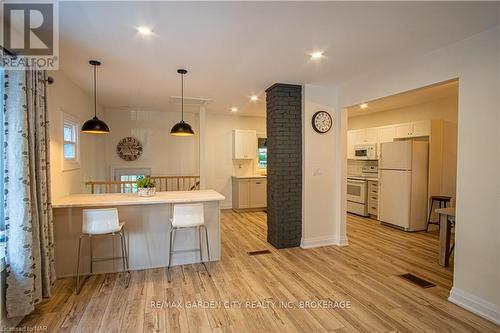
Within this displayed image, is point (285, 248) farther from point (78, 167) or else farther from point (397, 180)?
point (78, 167)

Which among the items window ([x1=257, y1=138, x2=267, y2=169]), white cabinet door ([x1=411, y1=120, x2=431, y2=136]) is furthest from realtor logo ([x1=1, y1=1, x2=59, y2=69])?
white cabinet door ([x1=411, y1=120, x2=431, y2=136])

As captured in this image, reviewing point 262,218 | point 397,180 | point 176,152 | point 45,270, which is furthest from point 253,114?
point 45,270

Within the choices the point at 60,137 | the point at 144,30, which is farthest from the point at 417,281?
the point at 60,137

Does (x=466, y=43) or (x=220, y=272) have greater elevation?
(x=466, y=43)

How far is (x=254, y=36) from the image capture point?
8.02 feet

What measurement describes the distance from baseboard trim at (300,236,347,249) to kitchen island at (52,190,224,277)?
55.6 inches

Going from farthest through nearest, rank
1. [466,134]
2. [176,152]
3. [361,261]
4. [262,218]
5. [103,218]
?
1. [176,152]
2. [262,218]
3. [361,261]
4. [103,218]
5. [466,134]

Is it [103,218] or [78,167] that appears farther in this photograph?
[78,167]

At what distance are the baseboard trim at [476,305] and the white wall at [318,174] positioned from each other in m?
1.78

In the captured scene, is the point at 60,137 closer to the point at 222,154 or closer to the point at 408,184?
the point at 222,154

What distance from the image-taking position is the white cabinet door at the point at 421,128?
502cm

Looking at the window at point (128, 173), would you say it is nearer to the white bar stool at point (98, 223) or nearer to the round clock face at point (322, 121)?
the white bar stool at point (98, 223)

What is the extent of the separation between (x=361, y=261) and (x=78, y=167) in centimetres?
458

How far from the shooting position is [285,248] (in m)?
4.11
